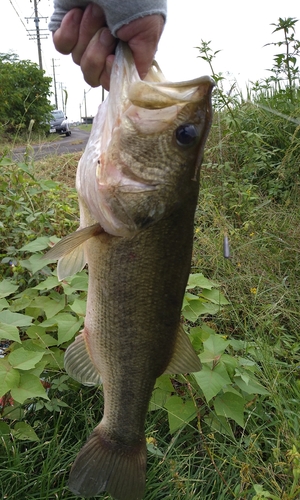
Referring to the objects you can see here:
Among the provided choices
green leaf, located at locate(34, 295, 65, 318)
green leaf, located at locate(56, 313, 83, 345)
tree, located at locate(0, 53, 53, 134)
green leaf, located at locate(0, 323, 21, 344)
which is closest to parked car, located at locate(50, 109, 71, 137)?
tree, located at locate(0, 53, 53, 134)

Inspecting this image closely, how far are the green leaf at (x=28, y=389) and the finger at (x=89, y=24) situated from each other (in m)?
1.32

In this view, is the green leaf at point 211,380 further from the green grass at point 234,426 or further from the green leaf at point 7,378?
the green leaf at point 7,378

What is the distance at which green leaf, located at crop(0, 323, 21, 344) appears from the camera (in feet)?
6.33

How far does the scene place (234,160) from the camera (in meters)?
5.89

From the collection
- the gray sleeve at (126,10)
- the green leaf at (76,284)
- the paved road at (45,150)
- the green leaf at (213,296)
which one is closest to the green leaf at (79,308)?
the green leaf at (76,284)

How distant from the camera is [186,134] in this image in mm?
1438

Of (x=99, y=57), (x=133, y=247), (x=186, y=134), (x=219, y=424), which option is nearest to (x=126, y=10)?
(x=99, y=57)

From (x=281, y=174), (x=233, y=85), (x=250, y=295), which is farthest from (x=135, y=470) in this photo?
(x=233, y=85)

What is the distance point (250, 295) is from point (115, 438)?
196cm

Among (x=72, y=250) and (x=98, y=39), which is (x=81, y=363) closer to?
(x=72, y=250)

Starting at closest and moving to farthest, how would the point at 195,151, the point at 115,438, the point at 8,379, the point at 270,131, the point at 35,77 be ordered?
the point at 195,151 < the point at 115,438 < the point at 8,379 < the point at 270,131 < the point at 35,77

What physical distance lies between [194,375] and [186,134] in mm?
1262

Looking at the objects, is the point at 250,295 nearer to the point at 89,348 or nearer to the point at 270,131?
the point at 89,348

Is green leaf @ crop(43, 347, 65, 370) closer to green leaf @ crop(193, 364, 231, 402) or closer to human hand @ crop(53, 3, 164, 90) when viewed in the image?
green leaf @ crop(193, 364, 231, 402)
